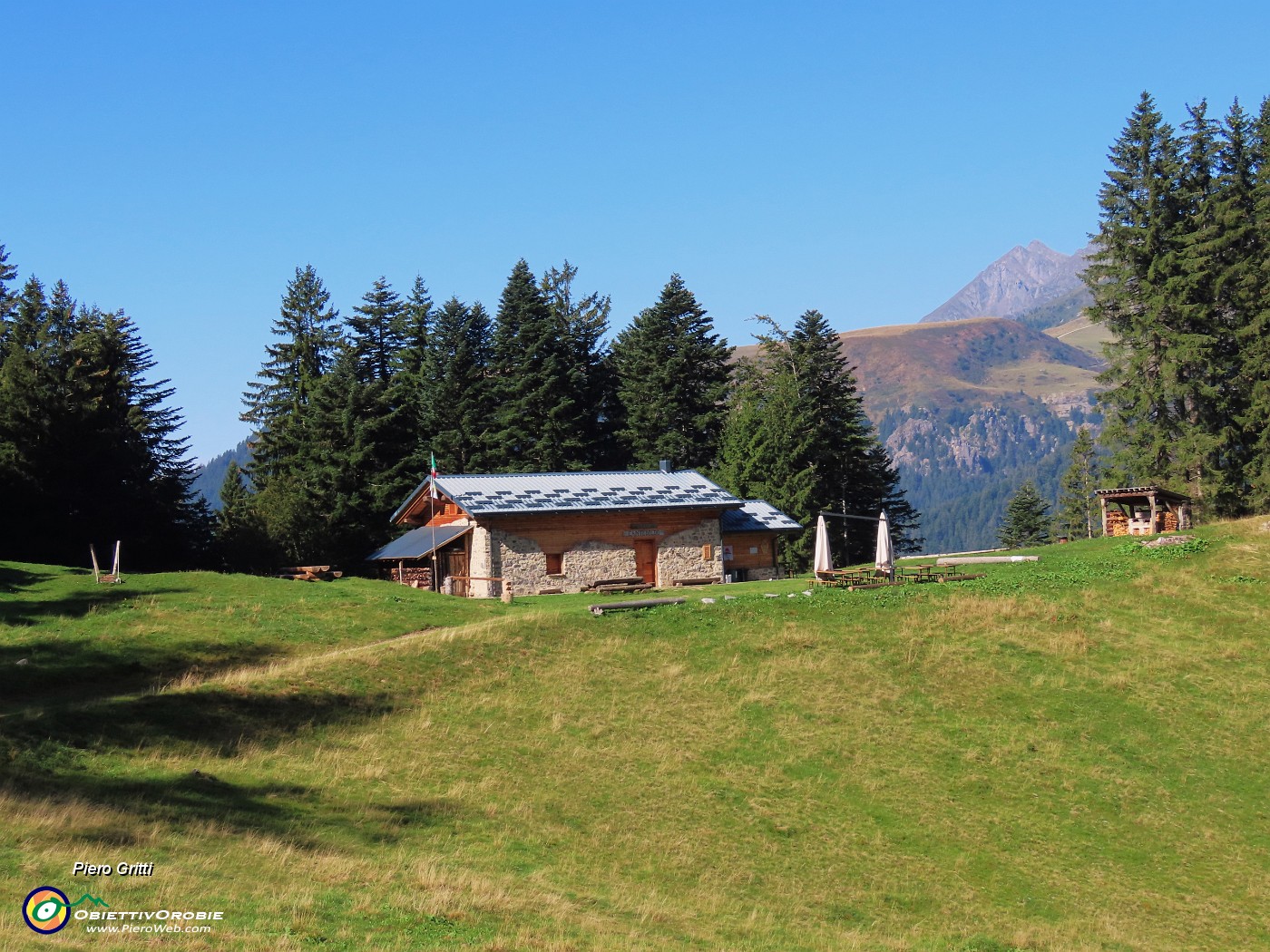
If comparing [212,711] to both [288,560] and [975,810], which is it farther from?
[288,560]

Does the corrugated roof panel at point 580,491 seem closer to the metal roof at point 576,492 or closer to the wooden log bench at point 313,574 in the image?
the metal roof at point 576,492

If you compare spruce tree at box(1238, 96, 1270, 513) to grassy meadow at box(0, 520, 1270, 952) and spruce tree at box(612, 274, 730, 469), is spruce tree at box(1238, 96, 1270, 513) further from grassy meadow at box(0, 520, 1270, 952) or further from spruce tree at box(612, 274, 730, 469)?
spruce tree at box(612, 274, 730, 469)

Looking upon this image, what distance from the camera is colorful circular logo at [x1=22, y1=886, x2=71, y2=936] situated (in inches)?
482

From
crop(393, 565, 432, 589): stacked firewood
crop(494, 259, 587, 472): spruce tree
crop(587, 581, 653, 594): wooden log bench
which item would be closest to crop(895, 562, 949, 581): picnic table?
crop(587, 581, 653, 594): wooden log bench

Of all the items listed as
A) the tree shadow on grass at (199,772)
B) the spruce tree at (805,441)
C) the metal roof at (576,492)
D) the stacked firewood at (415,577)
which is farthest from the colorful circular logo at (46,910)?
the spruce tree at (805,441)

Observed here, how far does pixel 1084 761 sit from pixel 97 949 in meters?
21.2

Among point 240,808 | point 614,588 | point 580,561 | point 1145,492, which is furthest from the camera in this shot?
point 1145,492

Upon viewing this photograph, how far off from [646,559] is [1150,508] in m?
23.0

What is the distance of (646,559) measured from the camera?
4778 cm

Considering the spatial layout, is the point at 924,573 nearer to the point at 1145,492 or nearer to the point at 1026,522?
the point at 1145,492

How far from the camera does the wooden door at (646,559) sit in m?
47.5

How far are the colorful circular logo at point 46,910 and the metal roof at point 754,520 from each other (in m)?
38.7

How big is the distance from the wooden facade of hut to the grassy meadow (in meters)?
11.0

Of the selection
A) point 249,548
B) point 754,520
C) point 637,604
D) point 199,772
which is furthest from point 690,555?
point 199,772
